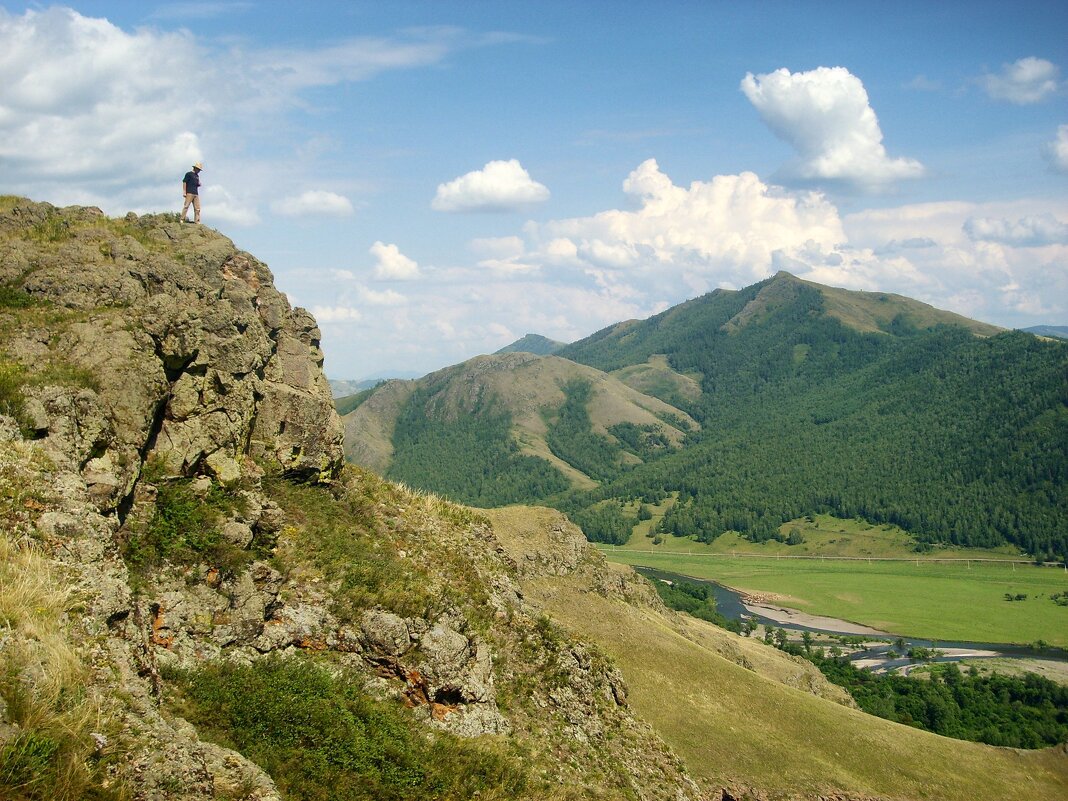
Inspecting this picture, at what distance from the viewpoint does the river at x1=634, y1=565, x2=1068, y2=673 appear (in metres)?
134

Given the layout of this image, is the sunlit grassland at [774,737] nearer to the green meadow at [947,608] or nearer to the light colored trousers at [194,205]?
the light colored trousers at [194,205]

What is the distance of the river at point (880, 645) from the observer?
5295 inches

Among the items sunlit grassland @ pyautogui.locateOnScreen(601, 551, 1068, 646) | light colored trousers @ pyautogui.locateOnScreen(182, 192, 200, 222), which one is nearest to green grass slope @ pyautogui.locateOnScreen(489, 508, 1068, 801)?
light colored trousers @ pyautogui.locateOnScreen(182, 192, 200, 222)

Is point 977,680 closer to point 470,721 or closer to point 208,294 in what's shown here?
point 470,721

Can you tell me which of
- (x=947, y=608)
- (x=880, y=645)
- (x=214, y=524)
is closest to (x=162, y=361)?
(x=214, y=524)

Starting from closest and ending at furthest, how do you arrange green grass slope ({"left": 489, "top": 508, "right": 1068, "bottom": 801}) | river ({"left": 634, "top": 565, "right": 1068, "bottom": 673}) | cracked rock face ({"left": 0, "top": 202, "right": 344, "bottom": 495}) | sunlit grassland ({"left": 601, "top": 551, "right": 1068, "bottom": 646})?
cracked rock face ({"left": 0, "top": 202, "right": 344, "bottom": 495}) < green grass slope ({"left": 489, "top": 508, "right": 1068, "bottom": 801}) < river ({"left": 634, "top": 565, "right": 1068, "bottom": 673}) < sunlit grassland ({"left": 601, "top": 551, "right": 1068, "bottom": 646})

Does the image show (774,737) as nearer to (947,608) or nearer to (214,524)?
(214,524)

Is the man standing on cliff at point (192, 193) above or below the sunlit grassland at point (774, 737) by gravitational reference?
above

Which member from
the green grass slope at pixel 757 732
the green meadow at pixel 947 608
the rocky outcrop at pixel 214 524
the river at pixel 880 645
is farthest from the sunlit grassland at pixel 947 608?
the rocky outcrop at pixel 214 524

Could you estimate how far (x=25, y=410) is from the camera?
2000cm

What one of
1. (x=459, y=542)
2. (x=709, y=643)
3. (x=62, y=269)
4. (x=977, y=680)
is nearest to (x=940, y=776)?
(x=709, y=643)

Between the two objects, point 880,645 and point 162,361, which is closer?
point 162,361

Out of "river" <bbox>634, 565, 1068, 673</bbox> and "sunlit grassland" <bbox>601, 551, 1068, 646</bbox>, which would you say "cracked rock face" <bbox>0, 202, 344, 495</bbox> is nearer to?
"river" <bbox>634, 565, 1068, 673</bbox>

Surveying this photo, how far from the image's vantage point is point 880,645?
146875 mm
